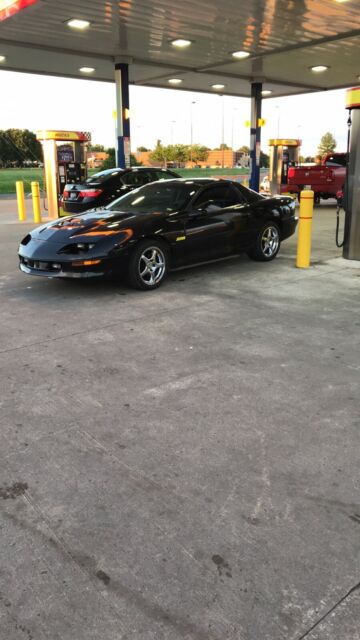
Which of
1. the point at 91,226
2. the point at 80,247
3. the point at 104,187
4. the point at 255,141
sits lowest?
the point at 80,247

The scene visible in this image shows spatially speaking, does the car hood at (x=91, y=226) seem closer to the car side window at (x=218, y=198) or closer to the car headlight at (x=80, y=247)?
the car headlight at (x=80, y=247)

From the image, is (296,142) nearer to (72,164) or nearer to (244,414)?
(72,164)

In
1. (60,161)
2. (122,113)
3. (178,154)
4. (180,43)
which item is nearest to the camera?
(180,43)

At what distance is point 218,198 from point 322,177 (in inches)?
557

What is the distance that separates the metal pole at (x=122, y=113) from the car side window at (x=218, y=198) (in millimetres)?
9880

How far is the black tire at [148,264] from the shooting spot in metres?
6.82

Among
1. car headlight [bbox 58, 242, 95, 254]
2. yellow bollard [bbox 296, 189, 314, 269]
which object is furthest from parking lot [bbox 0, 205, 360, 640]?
yellow bollard [bbox 296, 189, 314, 269]

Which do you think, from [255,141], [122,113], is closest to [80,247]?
[122,113]

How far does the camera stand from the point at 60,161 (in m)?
17.5

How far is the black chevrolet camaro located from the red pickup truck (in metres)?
12.7

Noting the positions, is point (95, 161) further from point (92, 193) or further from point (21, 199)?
point (92, 193)

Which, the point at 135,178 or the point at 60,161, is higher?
the point at 60,161

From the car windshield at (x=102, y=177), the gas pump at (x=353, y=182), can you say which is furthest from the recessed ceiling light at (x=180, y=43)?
the gas pump at (x=353, y=182)

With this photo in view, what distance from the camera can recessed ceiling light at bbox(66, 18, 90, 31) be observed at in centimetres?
1211
